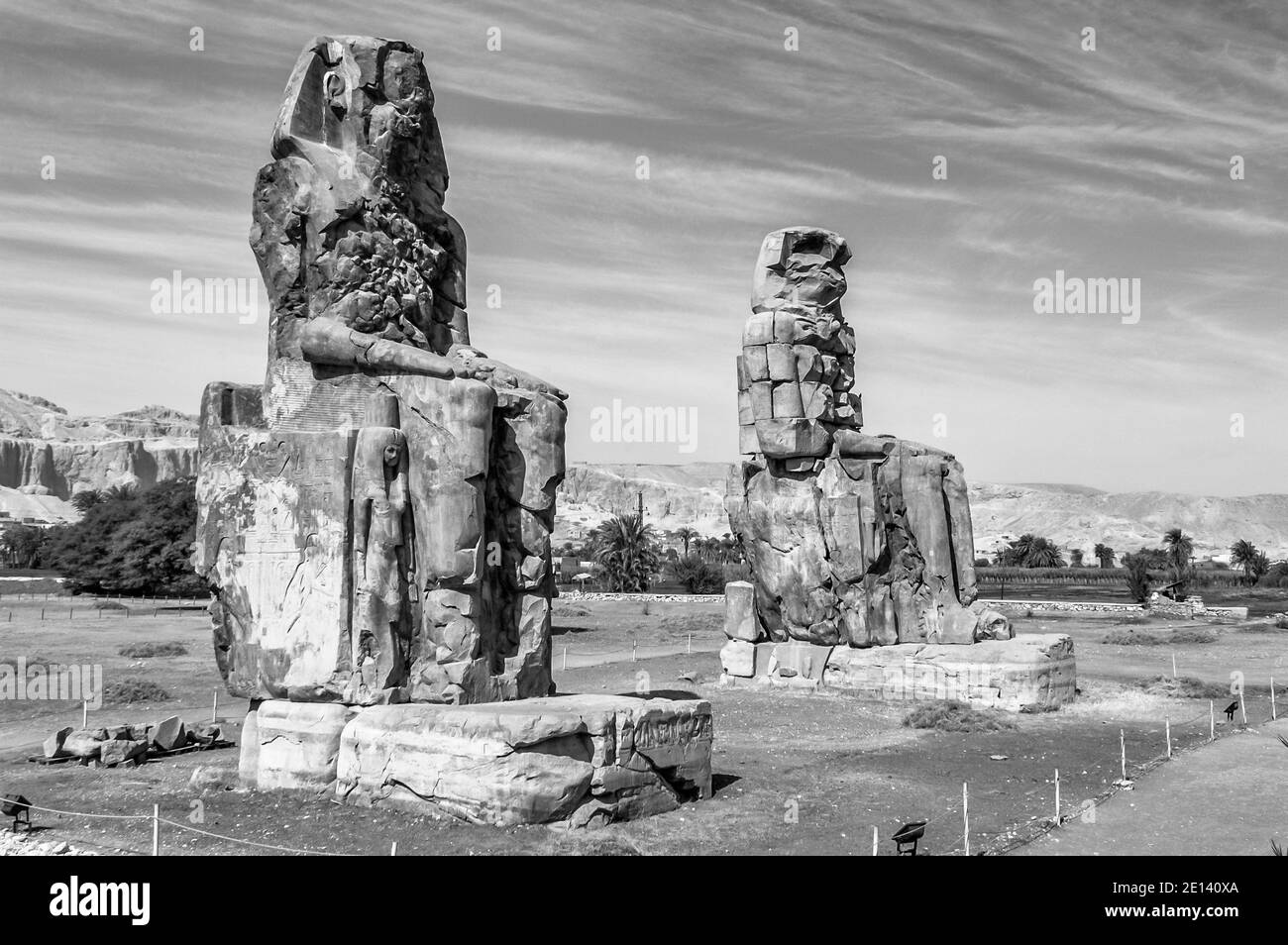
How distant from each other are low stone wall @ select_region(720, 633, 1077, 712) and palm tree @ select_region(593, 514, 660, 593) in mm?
29274

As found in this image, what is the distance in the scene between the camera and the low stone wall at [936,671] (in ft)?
52.5

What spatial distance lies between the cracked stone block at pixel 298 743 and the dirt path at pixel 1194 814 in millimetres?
5553

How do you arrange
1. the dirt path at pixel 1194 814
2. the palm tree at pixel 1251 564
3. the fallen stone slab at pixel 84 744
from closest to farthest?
the dirt path at pixel 1194 814 < the fallen stone slab at pixel 84 744 < the palm tree at pixel 1251 564

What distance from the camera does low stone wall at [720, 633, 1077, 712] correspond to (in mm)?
16000

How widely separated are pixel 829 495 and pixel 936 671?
10.3 ft

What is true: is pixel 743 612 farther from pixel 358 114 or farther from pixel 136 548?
pixel 136 548

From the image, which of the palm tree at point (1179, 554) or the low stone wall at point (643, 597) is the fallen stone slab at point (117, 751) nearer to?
the low stone wall at point (643, 597)

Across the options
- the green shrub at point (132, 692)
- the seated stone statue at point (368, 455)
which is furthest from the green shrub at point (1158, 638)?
the green shrub at point (132, 692)

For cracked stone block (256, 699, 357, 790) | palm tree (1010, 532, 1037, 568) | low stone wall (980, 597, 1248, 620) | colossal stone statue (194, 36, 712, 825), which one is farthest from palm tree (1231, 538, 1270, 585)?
cracked stone block (256, 699, 357, 790)

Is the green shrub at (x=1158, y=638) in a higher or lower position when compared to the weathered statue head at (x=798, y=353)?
lower

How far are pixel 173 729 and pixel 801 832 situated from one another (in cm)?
724

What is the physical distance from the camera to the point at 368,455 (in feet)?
32.5

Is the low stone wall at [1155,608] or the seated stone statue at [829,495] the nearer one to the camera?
the seated stone statue at [829,495]

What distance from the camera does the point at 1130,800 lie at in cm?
999
